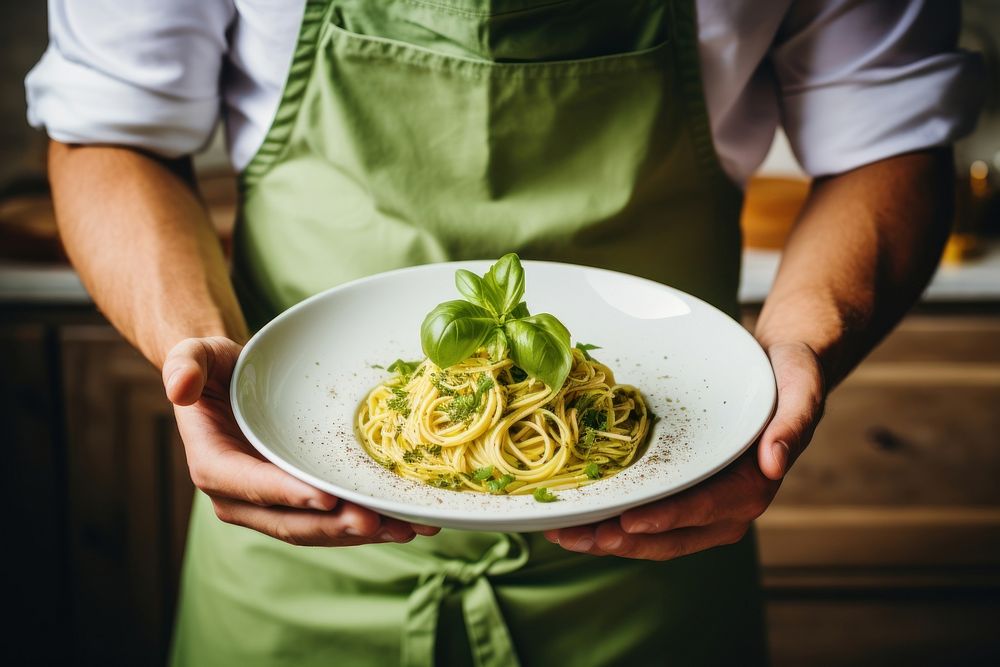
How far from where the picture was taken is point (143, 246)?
1.19 m

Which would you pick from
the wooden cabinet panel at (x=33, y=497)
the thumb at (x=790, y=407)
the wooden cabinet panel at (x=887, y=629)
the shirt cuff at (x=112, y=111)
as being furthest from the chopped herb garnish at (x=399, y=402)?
the wooden cabinet panel at (x=887, y=629)

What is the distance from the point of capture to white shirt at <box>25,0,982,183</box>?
1180 mm

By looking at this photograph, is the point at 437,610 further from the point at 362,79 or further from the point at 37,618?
the point at 37,618

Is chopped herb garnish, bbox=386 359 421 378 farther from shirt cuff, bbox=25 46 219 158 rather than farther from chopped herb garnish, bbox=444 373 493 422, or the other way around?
shirt cuff, bbox=25 46 219 158

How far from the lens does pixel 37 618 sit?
8.06 ft

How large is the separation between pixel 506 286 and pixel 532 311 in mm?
156

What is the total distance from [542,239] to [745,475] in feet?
1.56

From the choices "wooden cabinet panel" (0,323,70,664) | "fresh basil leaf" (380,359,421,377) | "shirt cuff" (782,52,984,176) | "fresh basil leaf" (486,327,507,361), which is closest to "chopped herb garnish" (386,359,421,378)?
"fresh basil leaf" (380,359,421,377)

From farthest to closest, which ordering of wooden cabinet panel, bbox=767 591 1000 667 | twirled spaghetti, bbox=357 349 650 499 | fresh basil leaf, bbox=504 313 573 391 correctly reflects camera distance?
wooden cabinet panel, bbox=767 591 1000 667 → twirled spaghetti, bbox=357 349 650 499 → fresh basil leaf, bbox=504 313 573 391

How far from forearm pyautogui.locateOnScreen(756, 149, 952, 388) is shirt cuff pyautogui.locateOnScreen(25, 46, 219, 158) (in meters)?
0.88

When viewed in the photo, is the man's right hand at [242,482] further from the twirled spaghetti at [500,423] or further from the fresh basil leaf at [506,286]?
the fresh basil leaf at [506,286]

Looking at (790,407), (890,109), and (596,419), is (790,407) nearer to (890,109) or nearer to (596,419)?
(596,419)

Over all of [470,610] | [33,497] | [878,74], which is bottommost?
[33,497]

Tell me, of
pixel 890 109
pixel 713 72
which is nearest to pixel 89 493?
pixel 713 72
